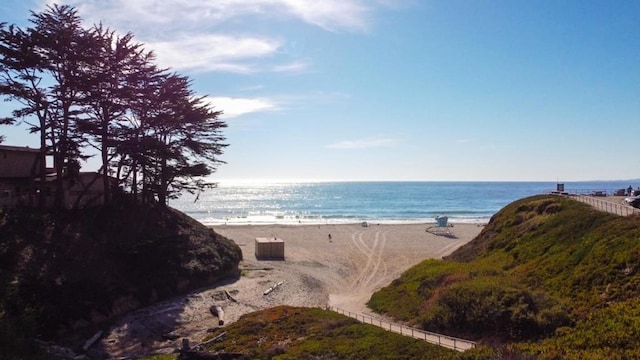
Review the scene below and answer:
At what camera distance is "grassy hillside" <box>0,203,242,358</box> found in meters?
21.8

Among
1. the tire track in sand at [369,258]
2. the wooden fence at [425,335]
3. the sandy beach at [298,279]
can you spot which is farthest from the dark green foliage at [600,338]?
the tire track in sand at [369,258]

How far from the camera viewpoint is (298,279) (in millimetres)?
35562

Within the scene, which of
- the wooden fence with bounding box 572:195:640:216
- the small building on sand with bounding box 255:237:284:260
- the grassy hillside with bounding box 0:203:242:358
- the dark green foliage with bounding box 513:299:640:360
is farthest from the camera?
the small building on sand with bounding box 255:237:284:260

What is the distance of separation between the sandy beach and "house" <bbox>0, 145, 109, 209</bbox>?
10.9 metres

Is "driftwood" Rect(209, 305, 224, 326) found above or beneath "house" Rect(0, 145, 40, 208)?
beneath

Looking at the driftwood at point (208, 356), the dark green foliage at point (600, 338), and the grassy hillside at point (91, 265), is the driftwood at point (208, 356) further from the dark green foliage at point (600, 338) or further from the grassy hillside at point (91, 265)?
the dark green foliage at point (600, 338)

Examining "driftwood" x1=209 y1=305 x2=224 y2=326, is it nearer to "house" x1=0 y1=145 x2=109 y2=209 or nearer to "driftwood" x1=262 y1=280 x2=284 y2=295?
"driftwood" x1=262 y1=280 x2=284 y2=295

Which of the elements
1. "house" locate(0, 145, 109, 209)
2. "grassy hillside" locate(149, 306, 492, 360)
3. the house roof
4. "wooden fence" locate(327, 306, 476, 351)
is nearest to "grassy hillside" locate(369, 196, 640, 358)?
"wooden fence" locate(327, 306, 476, 351)

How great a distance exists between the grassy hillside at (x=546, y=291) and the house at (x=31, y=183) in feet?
69.3

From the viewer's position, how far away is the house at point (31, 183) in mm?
30547

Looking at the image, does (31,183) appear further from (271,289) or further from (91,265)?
(271,289)

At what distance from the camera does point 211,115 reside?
38656 millimetres

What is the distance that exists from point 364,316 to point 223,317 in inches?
308

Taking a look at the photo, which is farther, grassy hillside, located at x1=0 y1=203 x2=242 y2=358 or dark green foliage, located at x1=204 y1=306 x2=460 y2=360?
grassy hillside, located at x1=0 y1=203 x2=242 y2=358
